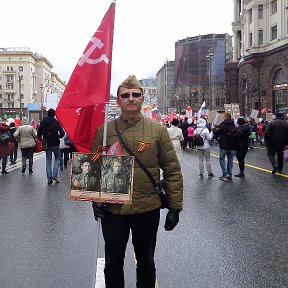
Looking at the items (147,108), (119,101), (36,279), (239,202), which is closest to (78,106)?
(119,101)

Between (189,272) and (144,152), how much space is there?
192 cm

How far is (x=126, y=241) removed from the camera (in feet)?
12.0

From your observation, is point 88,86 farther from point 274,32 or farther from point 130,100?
point 274,32

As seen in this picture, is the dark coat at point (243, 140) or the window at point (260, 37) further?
the window at point (260, 37)

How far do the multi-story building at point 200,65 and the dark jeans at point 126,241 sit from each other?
304ft

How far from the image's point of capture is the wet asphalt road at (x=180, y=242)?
4719mm

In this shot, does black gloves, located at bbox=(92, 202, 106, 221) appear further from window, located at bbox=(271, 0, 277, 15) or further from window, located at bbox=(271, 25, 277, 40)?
window, located at bbox=(271, 0, 277, 15)

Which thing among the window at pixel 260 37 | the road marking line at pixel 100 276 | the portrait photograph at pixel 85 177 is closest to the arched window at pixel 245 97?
the window at pixel 260 37

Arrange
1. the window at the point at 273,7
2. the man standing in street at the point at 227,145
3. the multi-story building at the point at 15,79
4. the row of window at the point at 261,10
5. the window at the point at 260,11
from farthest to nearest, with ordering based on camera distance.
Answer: the multi-story building at the point at 15,79, the window at the point at 260,11, the row of window at the point at 261,10, the window at the point at 273,7, the man standing in street at the point at 227,145

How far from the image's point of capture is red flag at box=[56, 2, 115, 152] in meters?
3.97

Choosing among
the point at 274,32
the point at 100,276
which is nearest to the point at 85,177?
the point at 100,276

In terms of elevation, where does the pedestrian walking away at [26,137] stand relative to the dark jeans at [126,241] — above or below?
above

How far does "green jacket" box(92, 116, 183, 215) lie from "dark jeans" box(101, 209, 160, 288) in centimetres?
9

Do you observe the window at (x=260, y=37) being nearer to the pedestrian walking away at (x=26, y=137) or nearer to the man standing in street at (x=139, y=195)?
the pedestrian walking away at (x=26, y=137)
